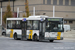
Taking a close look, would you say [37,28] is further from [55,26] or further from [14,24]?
[14,24]

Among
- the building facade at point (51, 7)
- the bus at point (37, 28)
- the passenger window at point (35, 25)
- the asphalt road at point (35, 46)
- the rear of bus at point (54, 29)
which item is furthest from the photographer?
the building facade at point (51, 7)

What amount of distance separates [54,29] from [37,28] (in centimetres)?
249

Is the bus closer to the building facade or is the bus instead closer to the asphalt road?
the asphalt road

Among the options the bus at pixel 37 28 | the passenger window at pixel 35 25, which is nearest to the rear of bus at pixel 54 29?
the bus at pixel 37 28

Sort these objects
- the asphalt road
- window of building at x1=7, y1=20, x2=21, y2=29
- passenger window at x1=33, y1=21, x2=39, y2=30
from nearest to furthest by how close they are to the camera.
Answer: the asphalt road
passenger window at x1=33, y1=21, x2=39, y2=30
window of building at x1=7, y1=20, x2=21, y2=29

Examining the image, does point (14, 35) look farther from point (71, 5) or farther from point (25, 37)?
point (71, 5)

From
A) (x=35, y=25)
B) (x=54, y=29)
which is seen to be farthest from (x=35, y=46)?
(x=35, y=25)

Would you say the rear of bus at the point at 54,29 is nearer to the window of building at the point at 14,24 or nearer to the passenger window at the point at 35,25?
the passenger window at the point at 35,25

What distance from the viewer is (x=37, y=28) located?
29.6 meters

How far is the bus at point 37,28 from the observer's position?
27969mm

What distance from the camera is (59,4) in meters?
67.7

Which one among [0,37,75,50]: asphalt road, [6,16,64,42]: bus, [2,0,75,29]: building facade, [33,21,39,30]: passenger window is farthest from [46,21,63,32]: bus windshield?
[2,0,75,29]: building facade

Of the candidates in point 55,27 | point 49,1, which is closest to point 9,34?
point 55,27

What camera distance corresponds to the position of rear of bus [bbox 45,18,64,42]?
91.3 ft
